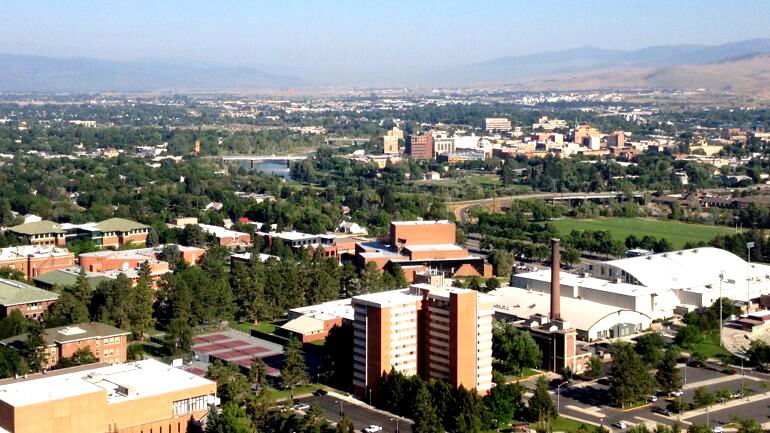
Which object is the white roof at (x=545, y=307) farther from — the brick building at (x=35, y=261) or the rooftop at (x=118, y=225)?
the rooftop at (x=118, y=225)

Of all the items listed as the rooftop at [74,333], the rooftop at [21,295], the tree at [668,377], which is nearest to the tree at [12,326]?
the rooftop at [74,333]

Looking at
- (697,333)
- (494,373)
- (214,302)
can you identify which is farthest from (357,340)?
(697,333)

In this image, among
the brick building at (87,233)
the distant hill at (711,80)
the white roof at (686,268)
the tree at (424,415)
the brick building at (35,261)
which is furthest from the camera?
the distant hill at (711,80)

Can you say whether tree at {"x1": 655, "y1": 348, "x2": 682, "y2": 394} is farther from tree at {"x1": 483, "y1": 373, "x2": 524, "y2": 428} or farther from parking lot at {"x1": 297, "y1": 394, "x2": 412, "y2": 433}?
parking lot at {"x1": 297, "y1": 394, "x2": 412, "y2": 433}

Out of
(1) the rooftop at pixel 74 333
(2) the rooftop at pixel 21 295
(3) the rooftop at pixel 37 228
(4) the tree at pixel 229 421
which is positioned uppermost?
(3) the rooftop at pixel 37 228

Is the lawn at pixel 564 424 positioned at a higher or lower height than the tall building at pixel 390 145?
lower
